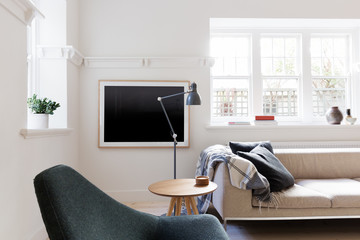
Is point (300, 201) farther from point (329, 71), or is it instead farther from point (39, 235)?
point (329, 71)

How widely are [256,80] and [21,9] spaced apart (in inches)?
119

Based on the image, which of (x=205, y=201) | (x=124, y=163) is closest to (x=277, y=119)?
(x=205, y=201)

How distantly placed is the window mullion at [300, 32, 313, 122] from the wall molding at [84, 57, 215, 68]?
4.98ft

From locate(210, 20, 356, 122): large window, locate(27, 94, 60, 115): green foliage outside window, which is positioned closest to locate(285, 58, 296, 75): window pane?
locate(210, 20, 356, 122): large window

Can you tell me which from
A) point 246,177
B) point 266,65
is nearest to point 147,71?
point 266,65

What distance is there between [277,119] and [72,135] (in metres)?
2.85

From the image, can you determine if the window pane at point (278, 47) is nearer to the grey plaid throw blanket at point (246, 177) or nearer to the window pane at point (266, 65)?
the window pane at point (266, 65)

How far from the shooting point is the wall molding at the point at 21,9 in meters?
1.65

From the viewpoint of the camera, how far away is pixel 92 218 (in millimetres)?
1173

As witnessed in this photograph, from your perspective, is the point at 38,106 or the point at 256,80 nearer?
the point at 38,106

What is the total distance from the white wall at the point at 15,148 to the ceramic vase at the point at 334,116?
3604 mm

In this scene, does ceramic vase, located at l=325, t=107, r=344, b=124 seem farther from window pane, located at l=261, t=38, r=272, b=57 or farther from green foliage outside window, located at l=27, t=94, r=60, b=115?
green foliage outside window, located at l=27, t=94, r=60, b=115

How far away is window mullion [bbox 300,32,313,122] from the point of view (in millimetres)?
3773

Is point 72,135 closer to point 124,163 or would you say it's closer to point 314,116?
point 124,163
